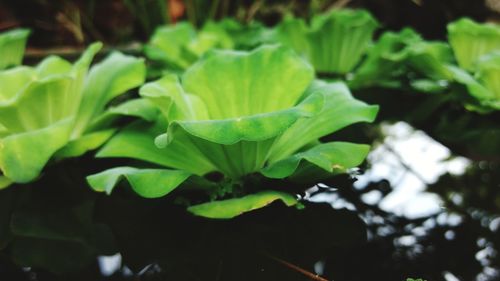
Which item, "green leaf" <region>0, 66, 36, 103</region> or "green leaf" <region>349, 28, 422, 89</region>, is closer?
"green leaf" <region>0, 66, 36, 103</region>

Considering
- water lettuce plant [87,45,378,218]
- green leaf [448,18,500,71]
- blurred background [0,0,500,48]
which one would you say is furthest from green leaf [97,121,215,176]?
blurred background [0,0,500,48]

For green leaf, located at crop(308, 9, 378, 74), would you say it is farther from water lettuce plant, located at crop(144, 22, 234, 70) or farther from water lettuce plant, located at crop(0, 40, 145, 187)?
water lettuce plant, located at crop(0, 40, 145, 187)

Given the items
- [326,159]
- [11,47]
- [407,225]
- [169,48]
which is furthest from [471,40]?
[11,47]

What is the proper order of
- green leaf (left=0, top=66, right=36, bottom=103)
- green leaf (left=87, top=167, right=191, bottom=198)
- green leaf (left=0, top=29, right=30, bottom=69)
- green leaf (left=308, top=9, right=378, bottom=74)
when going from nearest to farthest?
green leaf (left=87, top=167, right=191, bottom=198), green leaf (left=0, top=66, right=36, bottom=103), green leaf (left=0, top=29, right=30, bottom=69), green leaf (left=308, top=9, right=378, bottom=74)

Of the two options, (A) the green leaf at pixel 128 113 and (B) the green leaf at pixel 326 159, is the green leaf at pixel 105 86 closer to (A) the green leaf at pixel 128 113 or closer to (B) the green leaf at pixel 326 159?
(A) the green leaf at pixel 128 113

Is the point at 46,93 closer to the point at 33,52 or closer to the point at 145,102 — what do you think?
the point at 145,102

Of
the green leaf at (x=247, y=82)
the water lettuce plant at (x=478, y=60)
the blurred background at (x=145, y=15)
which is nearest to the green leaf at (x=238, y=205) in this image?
the green leaf at (x=247, y=82)

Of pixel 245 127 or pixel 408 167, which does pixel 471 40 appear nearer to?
pixel 408 167
